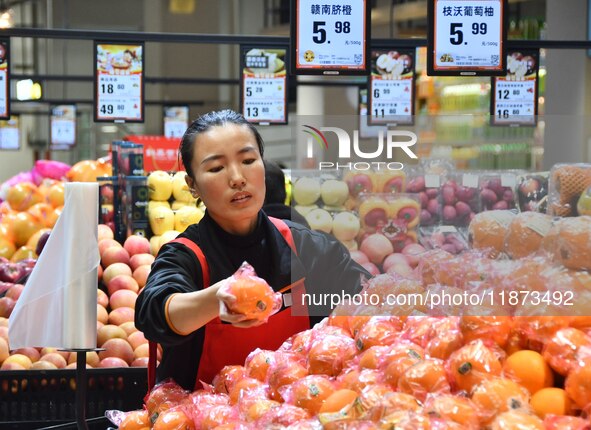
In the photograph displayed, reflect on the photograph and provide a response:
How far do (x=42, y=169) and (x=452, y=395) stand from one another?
8.38m

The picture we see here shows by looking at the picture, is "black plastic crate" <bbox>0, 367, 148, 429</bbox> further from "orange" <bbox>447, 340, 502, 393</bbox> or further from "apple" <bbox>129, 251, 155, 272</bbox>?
"orange" <bbox>447, 340, 502, 393</bbox>

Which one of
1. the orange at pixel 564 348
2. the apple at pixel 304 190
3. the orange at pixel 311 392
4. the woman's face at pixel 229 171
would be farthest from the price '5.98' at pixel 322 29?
the orange at pixel 564 348

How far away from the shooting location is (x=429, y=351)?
2.05 meters

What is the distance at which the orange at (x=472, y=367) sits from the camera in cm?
188

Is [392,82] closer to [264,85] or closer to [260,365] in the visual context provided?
[264,85]

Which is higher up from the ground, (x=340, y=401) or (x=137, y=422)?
(x=340, y=401)

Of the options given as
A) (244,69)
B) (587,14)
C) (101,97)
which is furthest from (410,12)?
(101,97)

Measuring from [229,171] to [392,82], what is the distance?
7.75m

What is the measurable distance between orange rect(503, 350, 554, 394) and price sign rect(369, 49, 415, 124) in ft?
25.7

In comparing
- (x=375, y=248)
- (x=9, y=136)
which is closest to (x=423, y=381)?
(x=375, y=248)

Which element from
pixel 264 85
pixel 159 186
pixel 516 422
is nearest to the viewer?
pixel 516 422

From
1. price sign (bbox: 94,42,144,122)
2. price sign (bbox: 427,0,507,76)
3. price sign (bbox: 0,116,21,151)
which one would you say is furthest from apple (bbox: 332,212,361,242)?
price sign (bbox: 0,116,21,151)

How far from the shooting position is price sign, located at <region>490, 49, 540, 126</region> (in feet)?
31.4

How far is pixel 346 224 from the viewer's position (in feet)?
7.66
